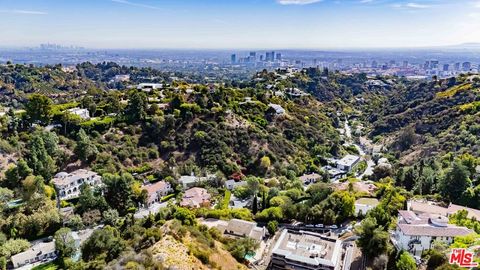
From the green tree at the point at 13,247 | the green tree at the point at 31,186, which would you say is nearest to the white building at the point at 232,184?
the green tree at the point at 31,186

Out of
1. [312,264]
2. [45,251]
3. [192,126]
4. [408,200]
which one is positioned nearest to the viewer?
[312,264]

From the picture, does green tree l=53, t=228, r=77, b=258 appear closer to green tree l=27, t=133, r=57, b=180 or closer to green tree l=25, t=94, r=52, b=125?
green tree l=27, t=133, r=57, b=180

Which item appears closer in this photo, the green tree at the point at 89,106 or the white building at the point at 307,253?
the white building at the point at 307,253

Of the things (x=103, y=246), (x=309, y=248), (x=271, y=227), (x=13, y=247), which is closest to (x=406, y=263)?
(x=309, y=248)

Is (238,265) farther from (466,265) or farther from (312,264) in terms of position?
(466,265)

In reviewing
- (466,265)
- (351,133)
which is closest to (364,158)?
(351,133)

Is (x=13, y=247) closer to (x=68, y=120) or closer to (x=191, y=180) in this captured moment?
(x=191, y=180)

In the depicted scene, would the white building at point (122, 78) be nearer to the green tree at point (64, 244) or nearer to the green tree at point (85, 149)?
the green tree at point (85, 149)
